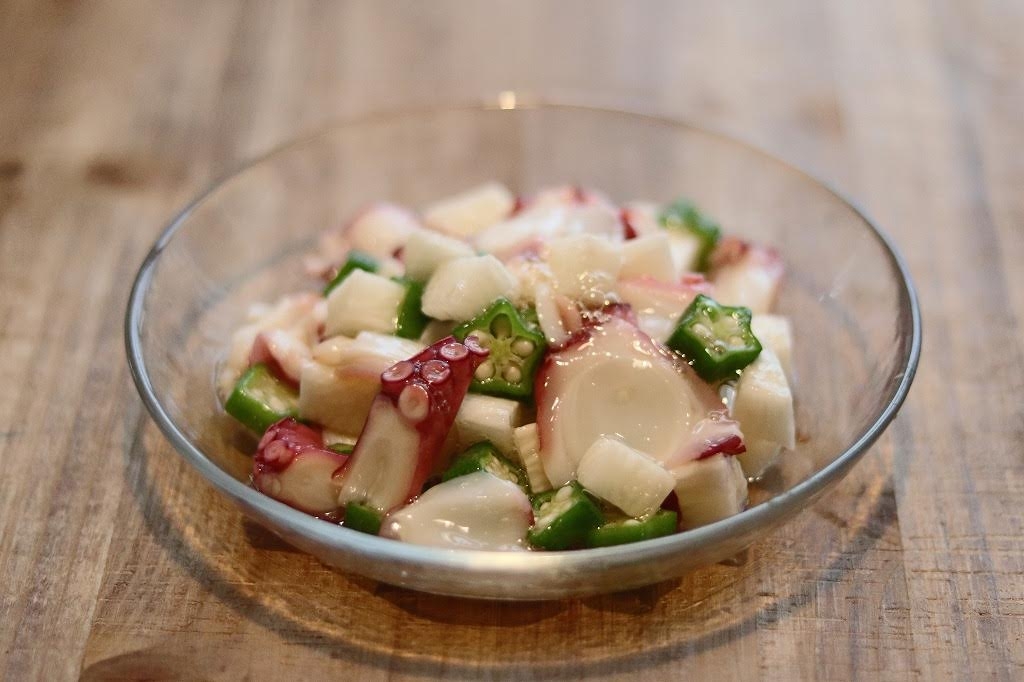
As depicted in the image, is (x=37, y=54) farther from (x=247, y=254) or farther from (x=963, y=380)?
(x=963, y=380)

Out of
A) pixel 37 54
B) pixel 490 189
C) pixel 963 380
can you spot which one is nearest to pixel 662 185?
pixel 490 189

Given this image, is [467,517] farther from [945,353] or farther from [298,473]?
[945,353]

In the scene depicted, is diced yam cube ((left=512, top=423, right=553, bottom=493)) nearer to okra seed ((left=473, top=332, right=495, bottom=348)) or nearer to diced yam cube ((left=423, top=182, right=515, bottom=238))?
okra seed ((left=473, top=332, right=495, bottom=348))

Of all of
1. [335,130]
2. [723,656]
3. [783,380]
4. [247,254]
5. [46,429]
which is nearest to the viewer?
[723,656]

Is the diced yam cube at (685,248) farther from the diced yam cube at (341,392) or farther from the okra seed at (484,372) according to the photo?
the diced yam cube at (341,392)

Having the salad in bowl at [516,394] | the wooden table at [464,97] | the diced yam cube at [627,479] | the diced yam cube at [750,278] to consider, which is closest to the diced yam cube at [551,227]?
the salad in bowl at [516,394]

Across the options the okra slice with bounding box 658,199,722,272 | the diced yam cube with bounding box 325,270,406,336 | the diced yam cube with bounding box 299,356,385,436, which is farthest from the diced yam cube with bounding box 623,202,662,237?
the diced yam cube with bounding box 299,356,385,436
